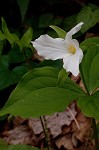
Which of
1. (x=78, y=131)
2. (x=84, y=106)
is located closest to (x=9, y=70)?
(x=78, y=131)

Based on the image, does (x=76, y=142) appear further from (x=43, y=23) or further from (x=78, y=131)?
(x=43, y=23)

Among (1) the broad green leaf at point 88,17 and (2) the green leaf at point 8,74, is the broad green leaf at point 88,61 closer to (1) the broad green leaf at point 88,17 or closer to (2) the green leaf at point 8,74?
(2) the green leaf at point 8,74

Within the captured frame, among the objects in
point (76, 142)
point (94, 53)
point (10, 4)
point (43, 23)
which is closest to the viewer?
point (94, 53)

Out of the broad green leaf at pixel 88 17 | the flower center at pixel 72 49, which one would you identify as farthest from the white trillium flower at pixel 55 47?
the broad green leaf at pixel 88 17

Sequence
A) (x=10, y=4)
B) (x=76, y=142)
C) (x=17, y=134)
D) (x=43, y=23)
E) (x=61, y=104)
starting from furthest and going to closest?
(x=10, y=4)
(x=43, y=23)
(x=17, y=134)
(x=76, y=142)
(x=61, y=104)

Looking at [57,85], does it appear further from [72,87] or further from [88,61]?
[88,61]

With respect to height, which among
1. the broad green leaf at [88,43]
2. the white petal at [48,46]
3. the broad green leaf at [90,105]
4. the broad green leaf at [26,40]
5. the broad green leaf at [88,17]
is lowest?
the broad green leaf at [88,17]
